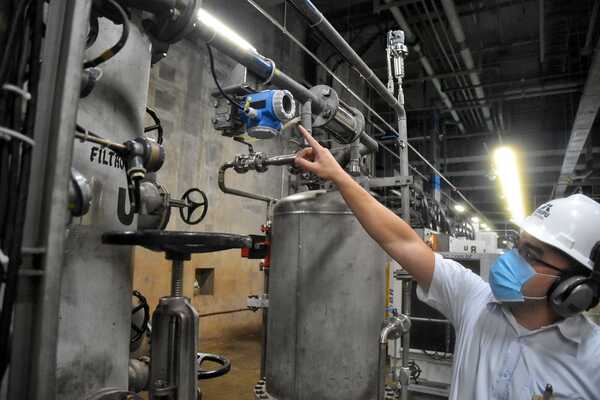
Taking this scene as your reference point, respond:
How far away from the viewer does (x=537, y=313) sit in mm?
1038

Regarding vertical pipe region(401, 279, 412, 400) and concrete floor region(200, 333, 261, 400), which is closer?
vertical pipe region(401, 279, 412, 400)

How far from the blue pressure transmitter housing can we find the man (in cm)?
42

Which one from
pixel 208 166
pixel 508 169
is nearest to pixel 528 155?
pixel 508 169

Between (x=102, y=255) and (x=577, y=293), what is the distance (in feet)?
3.42

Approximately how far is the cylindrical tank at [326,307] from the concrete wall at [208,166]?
1.90 metres

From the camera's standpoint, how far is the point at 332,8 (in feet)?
16.6

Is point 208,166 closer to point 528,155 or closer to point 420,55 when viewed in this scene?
point 420,55

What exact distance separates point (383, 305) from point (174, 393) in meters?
1.10

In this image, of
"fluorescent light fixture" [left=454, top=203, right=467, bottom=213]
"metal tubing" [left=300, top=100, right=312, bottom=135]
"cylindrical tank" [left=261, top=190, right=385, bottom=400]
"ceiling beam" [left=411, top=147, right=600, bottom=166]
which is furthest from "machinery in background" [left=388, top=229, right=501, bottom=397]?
"fluorescent light fixture" [left=454, top=203, right=467, bottom=213]

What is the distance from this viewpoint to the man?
3.08 ft

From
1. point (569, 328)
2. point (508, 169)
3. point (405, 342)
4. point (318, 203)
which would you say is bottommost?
point (405, 342)

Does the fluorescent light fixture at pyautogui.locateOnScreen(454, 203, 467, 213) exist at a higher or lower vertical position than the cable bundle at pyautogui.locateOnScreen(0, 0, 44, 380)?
higher

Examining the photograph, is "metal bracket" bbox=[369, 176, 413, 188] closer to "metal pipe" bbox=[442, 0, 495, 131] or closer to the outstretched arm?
the outstretched arm

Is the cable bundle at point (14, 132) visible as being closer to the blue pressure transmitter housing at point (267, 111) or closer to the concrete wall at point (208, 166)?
the blue pressure transmitter housing at point (267, 111)
